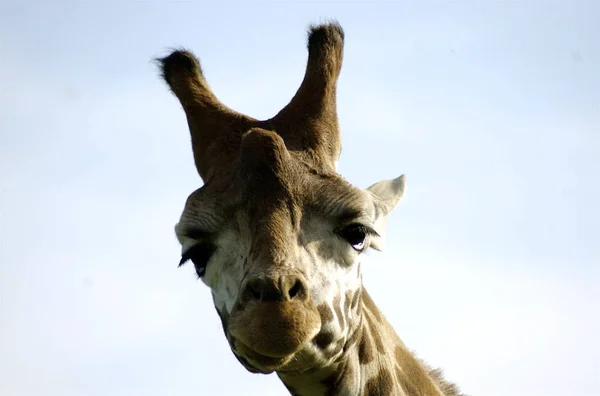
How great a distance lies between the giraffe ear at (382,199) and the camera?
6.50 metres

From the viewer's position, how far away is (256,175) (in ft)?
19.9

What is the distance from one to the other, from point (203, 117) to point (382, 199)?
160 cm

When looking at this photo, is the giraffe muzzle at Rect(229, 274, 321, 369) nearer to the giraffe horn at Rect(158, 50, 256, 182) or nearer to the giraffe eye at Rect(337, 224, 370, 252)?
the giraffe eye at Rect(337, 224, 370, 252)

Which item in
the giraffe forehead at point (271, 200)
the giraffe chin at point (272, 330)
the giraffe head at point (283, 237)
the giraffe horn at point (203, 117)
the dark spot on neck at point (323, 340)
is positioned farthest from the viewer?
the giraffe horn at point (203, 117)

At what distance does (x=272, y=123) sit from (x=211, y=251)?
1.29 metres

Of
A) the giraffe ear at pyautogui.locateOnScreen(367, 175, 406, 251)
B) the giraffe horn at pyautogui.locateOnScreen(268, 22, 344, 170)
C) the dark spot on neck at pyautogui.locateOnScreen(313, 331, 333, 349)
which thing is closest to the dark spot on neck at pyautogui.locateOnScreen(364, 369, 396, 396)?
the dark spot on neck at pyautogui.locateOnScreen(313, 331, 333, 349)

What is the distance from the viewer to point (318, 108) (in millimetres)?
7184

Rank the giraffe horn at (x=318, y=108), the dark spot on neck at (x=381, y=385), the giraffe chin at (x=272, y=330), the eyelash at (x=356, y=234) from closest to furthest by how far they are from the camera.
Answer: the giraffe chin at (x=272, y=330) < the eyelash at (x=356, y=234) < the dark spot on neck at (x=381, y=385) < the giraffe horn at (x=318, y=108)

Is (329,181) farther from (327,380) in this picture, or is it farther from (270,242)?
(327,380)

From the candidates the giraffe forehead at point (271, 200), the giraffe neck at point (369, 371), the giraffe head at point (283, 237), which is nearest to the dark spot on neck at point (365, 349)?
→ the giraffe neck at point (369, 371)

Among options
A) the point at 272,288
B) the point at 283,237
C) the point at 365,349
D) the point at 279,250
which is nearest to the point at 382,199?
the point at 365,349

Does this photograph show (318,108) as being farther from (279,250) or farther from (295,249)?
(279,250)

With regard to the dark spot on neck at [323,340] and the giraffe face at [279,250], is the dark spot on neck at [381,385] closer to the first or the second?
the giraffe face at [279,250]

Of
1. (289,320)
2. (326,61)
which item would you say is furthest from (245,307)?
(326,61)
